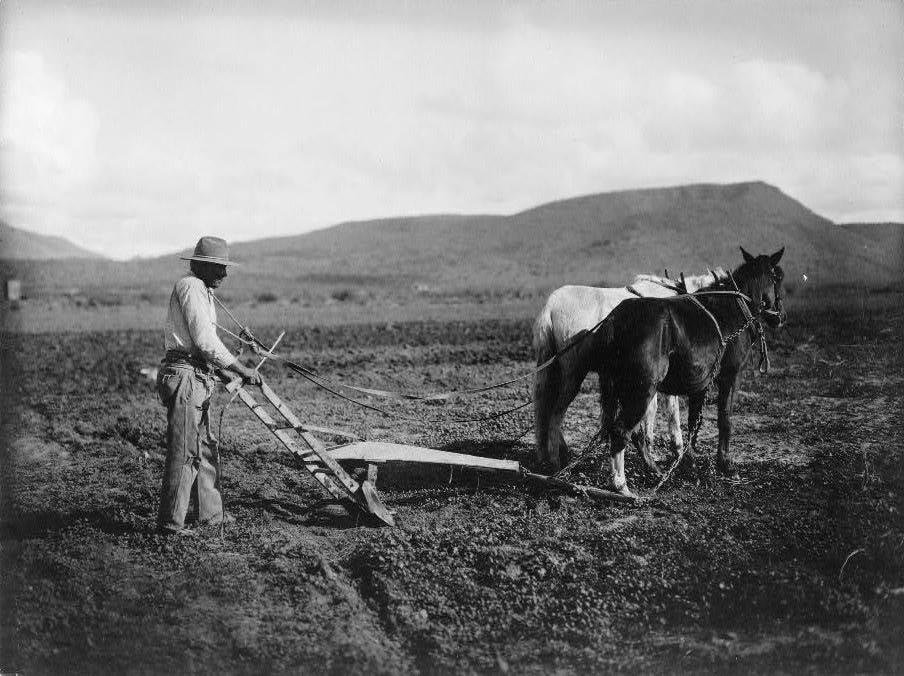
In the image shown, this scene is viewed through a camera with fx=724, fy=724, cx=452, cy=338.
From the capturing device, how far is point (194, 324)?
5301 mm

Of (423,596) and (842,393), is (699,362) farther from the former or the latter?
(842,393)

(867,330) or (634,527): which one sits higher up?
(867,330)

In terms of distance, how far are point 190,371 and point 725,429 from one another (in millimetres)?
4806

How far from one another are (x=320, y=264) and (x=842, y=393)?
236 feet

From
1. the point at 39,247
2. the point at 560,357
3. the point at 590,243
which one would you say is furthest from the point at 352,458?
the point at 39,247

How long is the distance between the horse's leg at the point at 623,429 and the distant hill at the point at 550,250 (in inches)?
1478

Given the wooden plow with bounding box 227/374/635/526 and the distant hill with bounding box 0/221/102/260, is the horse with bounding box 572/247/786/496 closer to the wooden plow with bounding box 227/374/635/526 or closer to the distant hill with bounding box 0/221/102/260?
the wooden plow with bounding box 227/374/635/526

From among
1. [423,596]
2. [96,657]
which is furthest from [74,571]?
[423,596]

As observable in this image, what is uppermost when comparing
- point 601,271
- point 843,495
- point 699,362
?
point 601,271

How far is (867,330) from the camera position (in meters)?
17.2

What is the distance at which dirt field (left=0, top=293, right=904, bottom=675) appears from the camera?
4.07 m

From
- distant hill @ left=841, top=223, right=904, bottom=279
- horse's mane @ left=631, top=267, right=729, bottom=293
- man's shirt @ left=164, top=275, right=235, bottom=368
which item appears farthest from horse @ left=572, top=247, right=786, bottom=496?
distant hill @ left=841, top=223, right=904, bottom=279

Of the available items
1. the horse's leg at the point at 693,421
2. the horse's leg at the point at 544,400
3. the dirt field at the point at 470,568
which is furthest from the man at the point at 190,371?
the horse's leg at the point at 693,421

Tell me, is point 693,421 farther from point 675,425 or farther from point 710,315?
point 710,315
